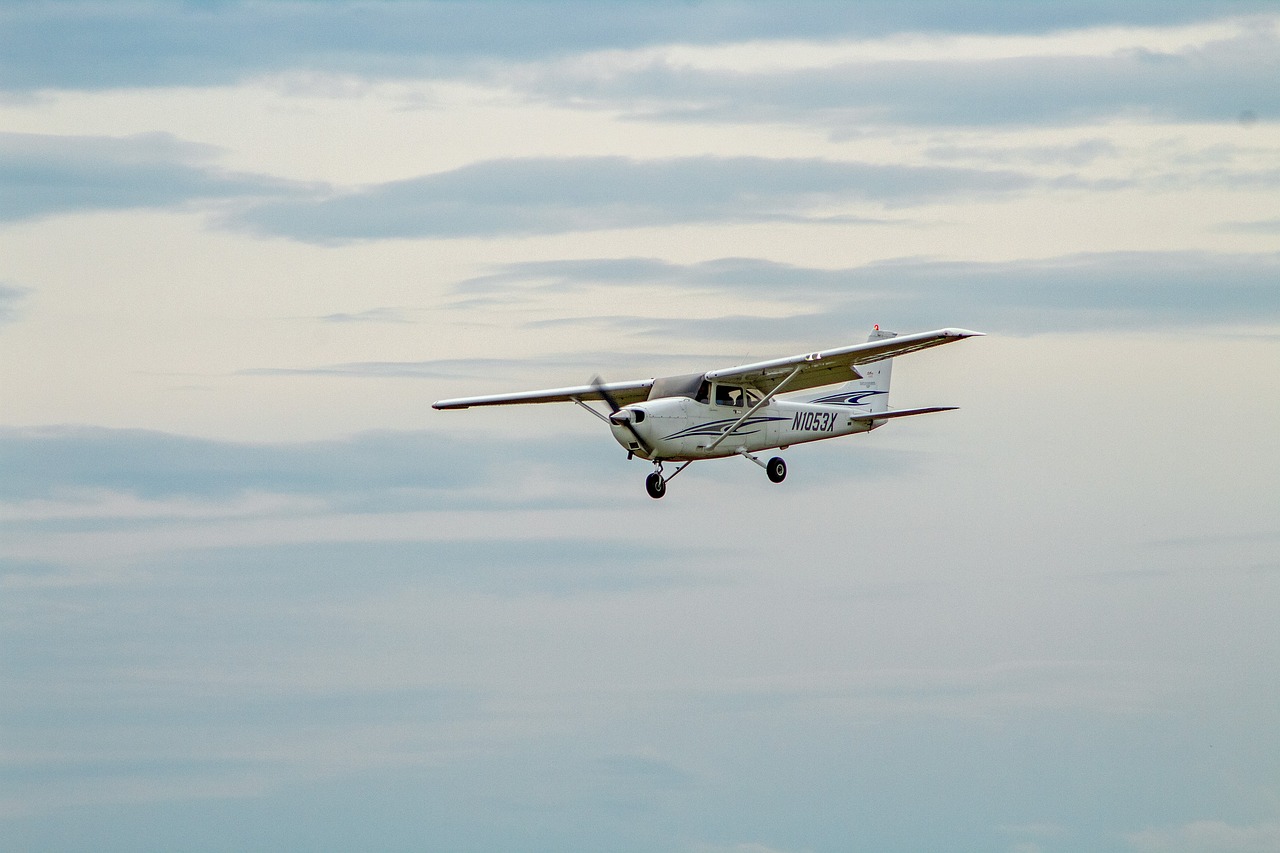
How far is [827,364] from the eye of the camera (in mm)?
42312

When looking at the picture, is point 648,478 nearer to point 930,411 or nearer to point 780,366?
point 780,366

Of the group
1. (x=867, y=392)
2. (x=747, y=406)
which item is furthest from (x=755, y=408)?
(x=867, y=392)

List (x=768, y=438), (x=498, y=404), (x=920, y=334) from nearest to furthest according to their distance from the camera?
1. (x=920, y=334)
2. (x=768, y=438)
3. (x=498, y=404)

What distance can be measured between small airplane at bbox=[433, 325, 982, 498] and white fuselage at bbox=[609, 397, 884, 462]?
0.03 m

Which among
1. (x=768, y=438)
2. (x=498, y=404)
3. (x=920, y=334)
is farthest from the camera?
(x=498, y=404)

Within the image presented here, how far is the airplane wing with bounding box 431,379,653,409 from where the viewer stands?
44312mm

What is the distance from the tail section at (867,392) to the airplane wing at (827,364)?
204cm

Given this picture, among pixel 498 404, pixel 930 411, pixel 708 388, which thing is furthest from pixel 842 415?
pixel 498 404

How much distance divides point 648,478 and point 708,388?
281 centimetres

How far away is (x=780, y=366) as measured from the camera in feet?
137

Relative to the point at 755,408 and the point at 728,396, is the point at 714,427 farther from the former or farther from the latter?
the point at 755,408

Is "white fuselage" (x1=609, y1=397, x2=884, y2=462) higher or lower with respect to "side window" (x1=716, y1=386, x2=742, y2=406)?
lower

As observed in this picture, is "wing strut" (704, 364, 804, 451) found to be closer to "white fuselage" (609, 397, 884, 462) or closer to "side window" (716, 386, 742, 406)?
"white fuselage" (609, 397, 884, 462)

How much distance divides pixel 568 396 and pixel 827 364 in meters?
7.78
